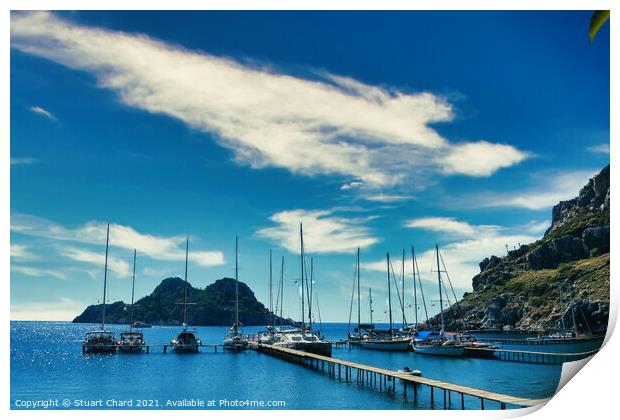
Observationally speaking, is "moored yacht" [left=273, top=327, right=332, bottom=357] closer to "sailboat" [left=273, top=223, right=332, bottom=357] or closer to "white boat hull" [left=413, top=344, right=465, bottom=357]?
"sailboat" [left=273, top=223, right=332, bottom=357]

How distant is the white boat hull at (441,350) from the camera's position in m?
50.4

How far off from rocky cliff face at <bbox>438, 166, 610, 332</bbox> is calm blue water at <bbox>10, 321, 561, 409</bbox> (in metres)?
23.7

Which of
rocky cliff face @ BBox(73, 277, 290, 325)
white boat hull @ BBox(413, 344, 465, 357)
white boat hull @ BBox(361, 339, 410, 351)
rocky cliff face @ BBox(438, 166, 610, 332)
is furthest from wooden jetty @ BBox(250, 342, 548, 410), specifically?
rocky cliff face @ BBox(73, 277, 290, 325)

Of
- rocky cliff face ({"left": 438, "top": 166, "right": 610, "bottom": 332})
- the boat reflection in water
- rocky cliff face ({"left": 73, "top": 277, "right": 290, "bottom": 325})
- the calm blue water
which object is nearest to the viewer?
the calm blue water

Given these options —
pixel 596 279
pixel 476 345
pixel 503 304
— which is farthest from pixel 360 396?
pixel 503 304

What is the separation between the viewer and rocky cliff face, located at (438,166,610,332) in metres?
70.1

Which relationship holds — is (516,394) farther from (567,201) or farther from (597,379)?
(567,201)

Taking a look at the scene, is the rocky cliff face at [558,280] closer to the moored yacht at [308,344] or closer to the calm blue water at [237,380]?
the calm blue water at [237,380]

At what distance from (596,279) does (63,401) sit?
6549 cm

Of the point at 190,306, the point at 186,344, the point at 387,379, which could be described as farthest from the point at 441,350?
the point at 190,306

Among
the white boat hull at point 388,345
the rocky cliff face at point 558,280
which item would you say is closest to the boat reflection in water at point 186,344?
the white boat hull at point 388,345

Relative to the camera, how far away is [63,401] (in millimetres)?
26531

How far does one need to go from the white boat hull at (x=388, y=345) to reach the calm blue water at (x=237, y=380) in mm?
5049

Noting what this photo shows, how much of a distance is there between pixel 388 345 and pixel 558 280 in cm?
4019
